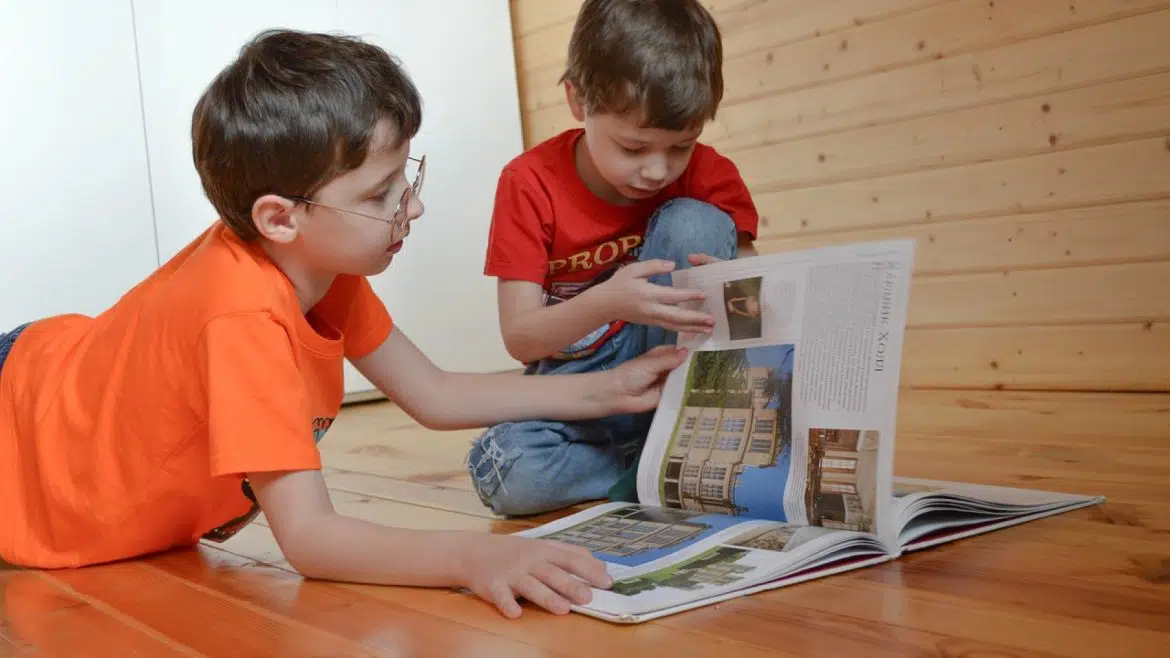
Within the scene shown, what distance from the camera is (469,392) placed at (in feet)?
4.44

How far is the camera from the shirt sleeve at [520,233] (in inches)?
53.9

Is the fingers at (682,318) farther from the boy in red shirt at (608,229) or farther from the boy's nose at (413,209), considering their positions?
the boy's nose at (413,209)

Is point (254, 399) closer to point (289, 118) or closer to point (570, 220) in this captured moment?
point (289, 118)

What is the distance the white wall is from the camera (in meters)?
2.38

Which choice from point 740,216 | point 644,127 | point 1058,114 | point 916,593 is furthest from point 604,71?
point 1058,114

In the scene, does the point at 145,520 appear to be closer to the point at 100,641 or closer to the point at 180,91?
the point at 100,641

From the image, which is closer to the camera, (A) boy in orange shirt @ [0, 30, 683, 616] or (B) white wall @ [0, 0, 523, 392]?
(A) boy in orange shirt @ [0, 30, 683, 616]

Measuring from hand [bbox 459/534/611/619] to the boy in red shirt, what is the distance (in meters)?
0.34

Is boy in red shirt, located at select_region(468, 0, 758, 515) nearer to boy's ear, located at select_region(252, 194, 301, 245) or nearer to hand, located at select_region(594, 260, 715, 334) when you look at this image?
hand, located at select_region(594, 260, 715, 334)

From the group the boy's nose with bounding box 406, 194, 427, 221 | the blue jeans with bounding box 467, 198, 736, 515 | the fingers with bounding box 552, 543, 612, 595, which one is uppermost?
the boy's nose with bounding box 406, 194, 427, 221

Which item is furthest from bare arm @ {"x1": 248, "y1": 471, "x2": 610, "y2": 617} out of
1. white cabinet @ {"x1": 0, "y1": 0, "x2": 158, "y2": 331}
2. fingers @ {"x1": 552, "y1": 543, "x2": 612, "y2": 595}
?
white cabinet @ {"x1": 0, "y1": 0, "x2": 158, "y2": 331}

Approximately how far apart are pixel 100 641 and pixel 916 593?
2.21 ft

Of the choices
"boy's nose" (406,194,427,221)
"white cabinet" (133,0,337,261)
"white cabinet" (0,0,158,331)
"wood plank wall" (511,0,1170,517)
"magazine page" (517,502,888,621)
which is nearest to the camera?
"magazine page" (517,502,888,621)

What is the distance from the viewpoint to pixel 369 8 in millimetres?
2814
